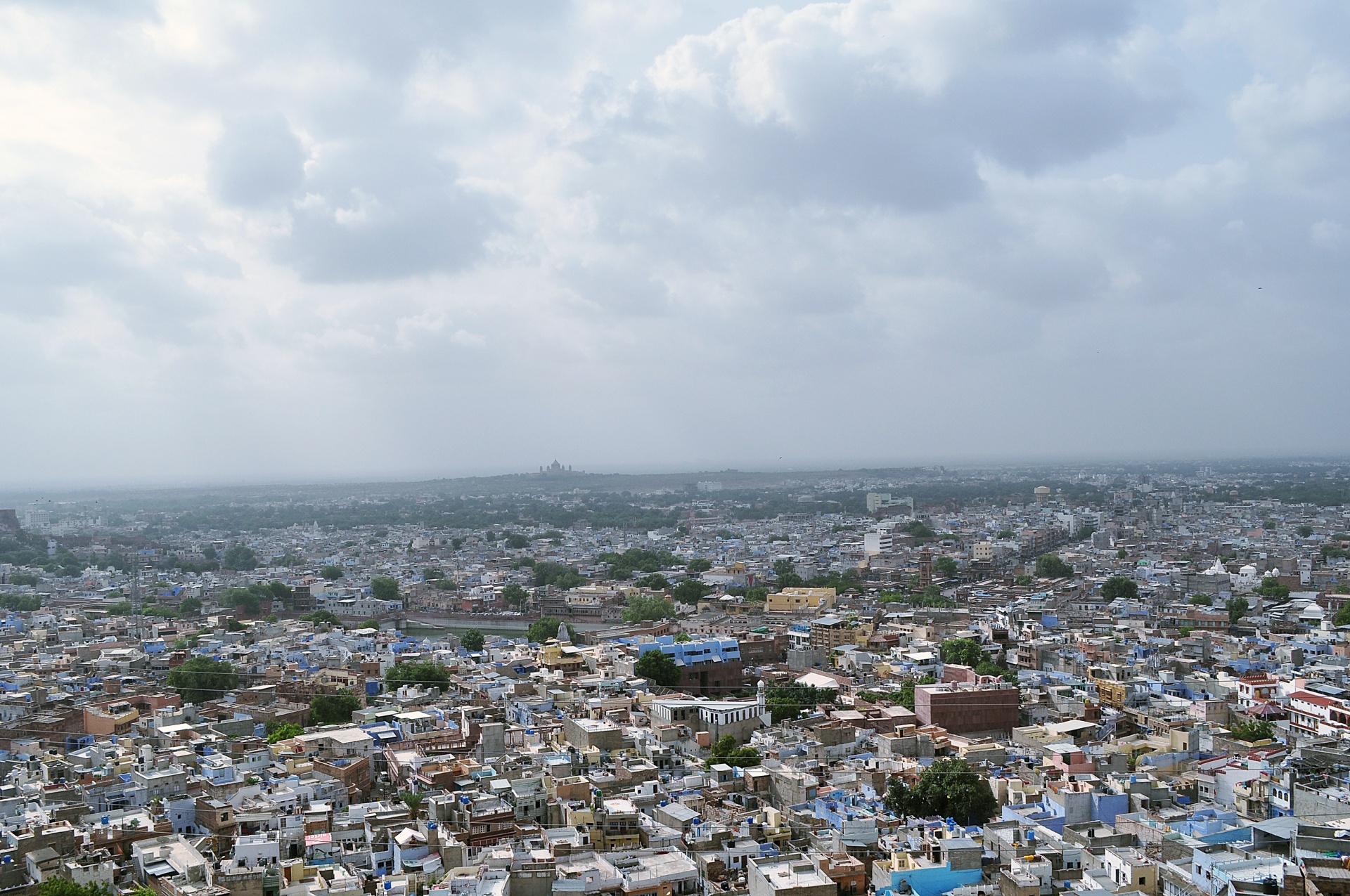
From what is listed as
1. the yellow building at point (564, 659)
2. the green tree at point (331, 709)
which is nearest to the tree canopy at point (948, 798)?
the green tree at point (331, 709)

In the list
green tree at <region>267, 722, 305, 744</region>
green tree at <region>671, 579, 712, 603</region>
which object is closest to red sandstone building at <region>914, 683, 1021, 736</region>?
green tree at <region>267, 722, 305, 744</region>

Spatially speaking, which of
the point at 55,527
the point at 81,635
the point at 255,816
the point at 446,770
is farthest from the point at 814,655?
the point at 55,527

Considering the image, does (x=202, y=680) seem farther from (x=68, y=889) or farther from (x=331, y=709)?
(x=68, y=889)

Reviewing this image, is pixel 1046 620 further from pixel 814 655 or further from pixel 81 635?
pixel 81 635

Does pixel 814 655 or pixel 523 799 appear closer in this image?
pixel 523 799

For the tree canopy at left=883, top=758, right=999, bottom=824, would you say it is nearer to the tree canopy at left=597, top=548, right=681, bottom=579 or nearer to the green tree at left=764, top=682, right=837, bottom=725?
the green tree at left=764, top=682, right=837, bottom=725

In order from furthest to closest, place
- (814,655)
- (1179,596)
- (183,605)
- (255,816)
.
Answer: (183,605)
(1179,596)
(814,655)
(255,816)

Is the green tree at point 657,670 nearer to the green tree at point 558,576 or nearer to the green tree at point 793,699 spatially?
the green tree at point 793,699
